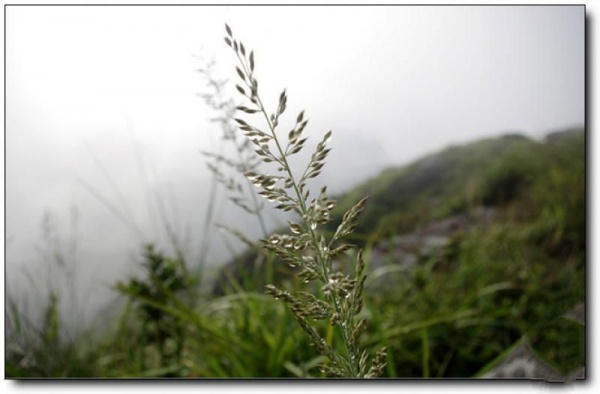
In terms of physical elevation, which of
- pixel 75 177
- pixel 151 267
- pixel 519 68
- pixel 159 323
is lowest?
pixel 159 323

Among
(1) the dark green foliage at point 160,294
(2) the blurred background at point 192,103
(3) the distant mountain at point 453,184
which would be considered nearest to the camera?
(2) the blurred background at point 192,103

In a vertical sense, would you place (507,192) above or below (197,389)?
above

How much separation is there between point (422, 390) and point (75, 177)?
4.82 ft

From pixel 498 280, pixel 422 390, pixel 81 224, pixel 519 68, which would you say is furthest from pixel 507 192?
pixel 81 224

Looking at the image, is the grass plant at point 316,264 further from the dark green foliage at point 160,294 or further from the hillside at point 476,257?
the dark green foliage at point 160,294

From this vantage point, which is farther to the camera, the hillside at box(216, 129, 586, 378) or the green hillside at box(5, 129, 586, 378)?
the hillside at box(216, 129, 586, 378)

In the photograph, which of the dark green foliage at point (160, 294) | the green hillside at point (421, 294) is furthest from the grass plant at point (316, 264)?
the dark green foliage at point (160, 294)

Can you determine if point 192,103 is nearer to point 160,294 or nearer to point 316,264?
point 160,294

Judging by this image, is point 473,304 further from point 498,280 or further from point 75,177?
point 75,177

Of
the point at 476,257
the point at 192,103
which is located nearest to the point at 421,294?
the point at 476,257

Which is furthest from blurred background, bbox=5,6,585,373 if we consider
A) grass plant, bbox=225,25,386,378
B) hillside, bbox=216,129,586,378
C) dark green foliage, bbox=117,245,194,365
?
grass plant, bbox=225,25,386,378

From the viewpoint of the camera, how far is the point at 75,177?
258 cm

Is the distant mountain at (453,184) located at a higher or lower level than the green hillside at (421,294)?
higher

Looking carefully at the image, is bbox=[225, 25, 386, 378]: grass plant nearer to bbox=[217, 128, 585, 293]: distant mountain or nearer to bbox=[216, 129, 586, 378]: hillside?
bbox=[216, 129, 586, 378]: hillside
